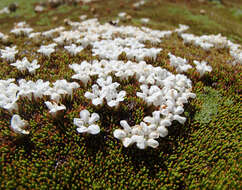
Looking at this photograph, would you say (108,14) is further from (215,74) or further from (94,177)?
(94,177)

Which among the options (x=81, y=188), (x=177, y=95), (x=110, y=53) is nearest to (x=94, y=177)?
(x=81, y=188)

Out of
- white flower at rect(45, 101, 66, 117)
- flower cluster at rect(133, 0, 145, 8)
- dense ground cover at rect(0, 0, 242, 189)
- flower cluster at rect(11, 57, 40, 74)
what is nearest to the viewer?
dense ground cover at rect(0, 0, 242, 189)

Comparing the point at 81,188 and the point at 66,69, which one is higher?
the point at 66,69

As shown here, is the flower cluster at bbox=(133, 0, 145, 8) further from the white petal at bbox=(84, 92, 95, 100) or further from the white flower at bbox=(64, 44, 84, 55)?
the white petal at bbox=(84, 92, 95, 100)

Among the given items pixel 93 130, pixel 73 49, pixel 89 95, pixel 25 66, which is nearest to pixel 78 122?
pixel 93 130

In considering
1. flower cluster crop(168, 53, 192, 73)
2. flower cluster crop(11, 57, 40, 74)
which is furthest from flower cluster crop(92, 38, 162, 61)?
flower cluster crop(11, 57, 40, 74)

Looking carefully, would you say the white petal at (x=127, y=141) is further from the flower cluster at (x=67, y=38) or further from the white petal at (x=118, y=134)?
the flower cluster at (x=67, y=38)

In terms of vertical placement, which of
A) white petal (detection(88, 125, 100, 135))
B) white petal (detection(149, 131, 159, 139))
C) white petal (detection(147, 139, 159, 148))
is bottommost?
white petal (detection(147, 139, 159, 148))

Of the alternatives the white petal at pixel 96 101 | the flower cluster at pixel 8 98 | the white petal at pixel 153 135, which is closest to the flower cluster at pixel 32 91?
the flower cluster at pixel 8 98
